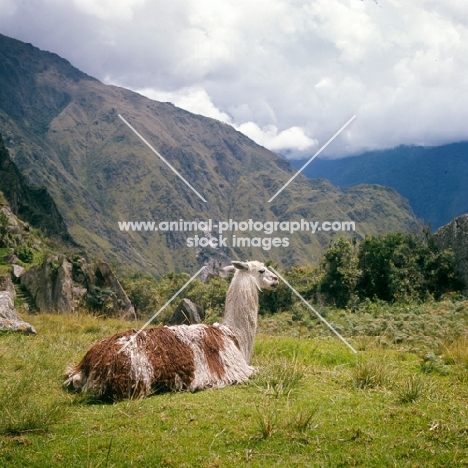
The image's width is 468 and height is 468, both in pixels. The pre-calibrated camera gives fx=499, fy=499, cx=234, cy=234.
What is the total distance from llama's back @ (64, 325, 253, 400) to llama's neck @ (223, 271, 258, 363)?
1.57 feet

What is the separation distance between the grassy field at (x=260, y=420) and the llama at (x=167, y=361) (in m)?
0.28

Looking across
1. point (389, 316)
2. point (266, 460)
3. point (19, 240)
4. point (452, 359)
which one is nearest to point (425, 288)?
point (389, 316)

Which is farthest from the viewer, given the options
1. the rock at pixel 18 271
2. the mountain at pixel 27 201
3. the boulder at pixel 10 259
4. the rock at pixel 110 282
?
the mountain at pixel 27 201

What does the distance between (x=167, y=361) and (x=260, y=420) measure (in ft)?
7.63

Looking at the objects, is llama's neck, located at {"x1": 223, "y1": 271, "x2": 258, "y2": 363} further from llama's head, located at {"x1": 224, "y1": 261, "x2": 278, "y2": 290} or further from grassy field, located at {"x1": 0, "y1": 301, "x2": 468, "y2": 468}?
grassy field, located at {"x1": 0, "y1": 301, "x2": 468, "y2": 468}

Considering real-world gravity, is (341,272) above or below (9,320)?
above

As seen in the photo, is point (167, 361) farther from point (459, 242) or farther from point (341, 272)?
point (459, 242)

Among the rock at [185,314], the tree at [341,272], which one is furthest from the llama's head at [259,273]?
the tree at [341,272]

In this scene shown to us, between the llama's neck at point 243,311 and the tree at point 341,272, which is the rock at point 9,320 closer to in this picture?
the llama's neck at point 243,311

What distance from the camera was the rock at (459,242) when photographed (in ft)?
82.9

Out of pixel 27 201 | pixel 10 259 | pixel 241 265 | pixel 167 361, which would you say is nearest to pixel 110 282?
pixel 10 259

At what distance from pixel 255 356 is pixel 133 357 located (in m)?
3.39

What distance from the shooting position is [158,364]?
24.4 feet

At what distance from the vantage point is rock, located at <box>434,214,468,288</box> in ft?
82.9
